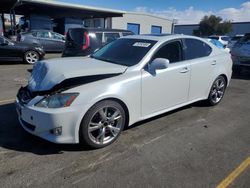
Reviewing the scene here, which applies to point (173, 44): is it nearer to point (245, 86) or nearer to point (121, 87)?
point (121, 87)

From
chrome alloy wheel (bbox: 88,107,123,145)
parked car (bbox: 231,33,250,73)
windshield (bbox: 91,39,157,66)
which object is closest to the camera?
chrome alloy wheel (bbox: 88,107,123,145)

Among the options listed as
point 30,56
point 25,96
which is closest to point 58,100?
point 25,96

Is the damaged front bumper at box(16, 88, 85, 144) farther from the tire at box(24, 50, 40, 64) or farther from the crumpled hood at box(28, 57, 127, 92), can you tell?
the tire at box(24, 50, 40, 64)

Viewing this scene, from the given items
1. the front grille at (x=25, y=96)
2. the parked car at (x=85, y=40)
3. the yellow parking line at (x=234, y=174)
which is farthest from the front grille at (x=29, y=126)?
the parked car at (x=85, y=40)

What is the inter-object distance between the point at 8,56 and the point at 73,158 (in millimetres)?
9020

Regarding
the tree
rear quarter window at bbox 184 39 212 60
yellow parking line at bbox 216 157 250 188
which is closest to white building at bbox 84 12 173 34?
the tree

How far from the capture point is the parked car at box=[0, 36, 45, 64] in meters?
10.6

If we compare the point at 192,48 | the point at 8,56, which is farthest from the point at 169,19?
the point at 192,48

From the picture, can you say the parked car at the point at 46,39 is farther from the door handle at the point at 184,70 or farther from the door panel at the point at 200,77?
the door handle at the point at 184,70

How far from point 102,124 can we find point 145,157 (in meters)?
0.75

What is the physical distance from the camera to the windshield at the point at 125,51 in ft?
13.5

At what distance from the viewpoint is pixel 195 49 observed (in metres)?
4.95

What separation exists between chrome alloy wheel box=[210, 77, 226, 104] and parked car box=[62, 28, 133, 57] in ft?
12.4

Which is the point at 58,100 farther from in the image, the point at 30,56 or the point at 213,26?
the point at 213,26
